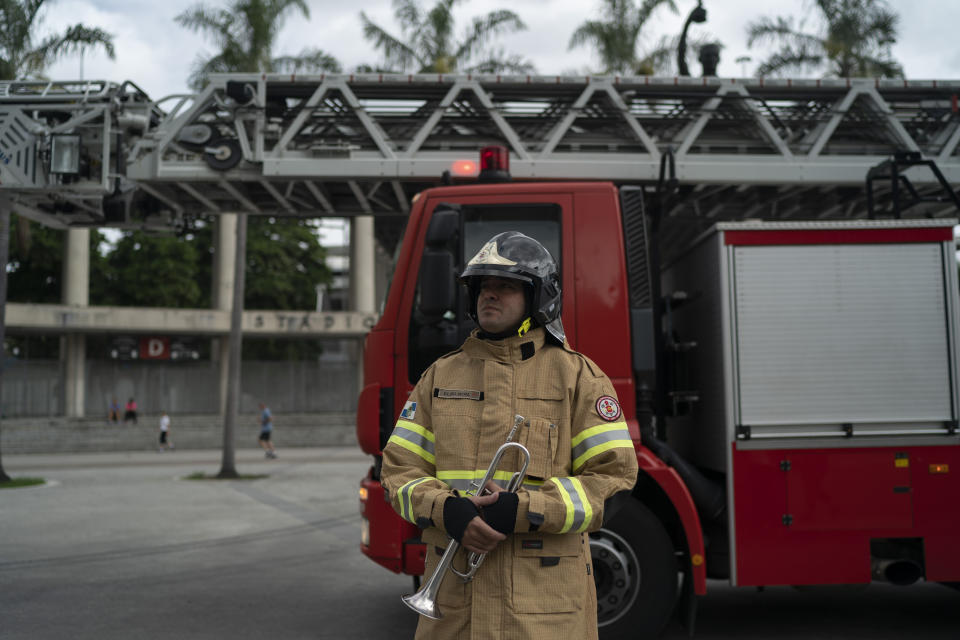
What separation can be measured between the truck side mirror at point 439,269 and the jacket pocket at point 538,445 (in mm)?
1716

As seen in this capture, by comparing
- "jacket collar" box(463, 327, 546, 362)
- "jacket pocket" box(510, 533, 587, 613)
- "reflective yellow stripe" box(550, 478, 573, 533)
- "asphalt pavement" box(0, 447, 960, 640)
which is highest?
"jacket collar" box(463, 327, 546, 362)

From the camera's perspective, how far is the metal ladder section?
5.88 m

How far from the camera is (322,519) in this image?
11383 mm

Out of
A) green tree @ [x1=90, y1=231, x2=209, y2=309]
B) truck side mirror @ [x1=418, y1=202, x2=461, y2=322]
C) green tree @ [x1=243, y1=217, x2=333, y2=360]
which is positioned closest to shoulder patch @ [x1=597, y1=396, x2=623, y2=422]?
truck side mirror @ [x1=418, y1=202, x2=461, y2=322]

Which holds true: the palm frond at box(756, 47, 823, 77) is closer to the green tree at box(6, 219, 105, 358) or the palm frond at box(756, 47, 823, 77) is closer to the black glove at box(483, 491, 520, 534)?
the black glove at box(483, 491, 520, 534)

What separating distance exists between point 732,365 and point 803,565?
123 cm

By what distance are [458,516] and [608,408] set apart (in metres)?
0.64

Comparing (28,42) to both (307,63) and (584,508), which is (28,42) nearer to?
(307,63)

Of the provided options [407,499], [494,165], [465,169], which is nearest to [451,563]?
[407,499]

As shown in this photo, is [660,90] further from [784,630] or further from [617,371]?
[784,630]

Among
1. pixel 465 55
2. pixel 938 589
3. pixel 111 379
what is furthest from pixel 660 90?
pixel 111 379

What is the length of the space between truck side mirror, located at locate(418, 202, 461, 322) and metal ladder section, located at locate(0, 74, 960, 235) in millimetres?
1718

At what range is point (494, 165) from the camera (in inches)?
205

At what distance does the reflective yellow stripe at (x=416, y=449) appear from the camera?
8.45 feet
